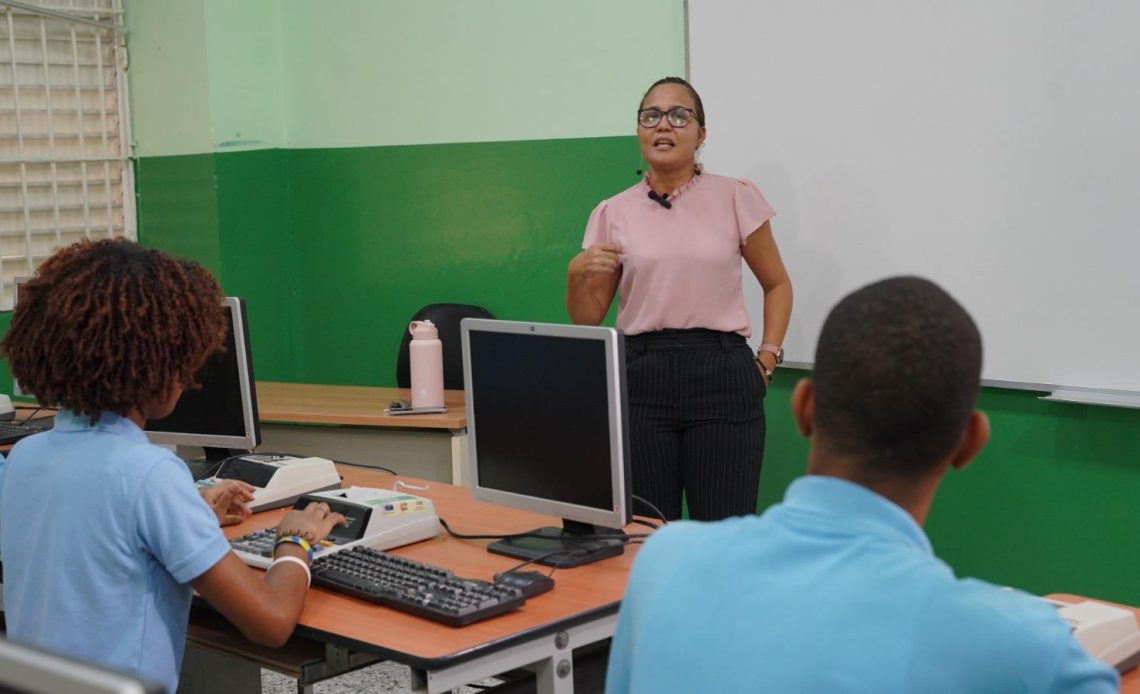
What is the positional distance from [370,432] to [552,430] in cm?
152

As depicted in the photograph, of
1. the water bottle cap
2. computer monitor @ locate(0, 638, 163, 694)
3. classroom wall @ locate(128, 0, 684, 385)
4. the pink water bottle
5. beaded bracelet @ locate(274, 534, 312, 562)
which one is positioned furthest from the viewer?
classroom wall @ locate(128, 0, 684, 385)

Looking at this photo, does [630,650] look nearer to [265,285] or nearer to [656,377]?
[656,377]

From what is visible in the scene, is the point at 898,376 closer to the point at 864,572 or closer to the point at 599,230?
the point at 864,572

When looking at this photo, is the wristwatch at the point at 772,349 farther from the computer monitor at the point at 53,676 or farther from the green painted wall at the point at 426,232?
the computer monitor at the point at 53,676

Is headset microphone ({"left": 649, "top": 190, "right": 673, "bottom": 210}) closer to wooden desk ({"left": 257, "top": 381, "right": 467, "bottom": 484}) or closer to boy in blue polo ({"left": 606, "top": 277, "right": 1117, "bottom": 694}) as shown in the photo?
wooden desk ({"left": 257, "top": 381, "right": 467, "bottom": 484})

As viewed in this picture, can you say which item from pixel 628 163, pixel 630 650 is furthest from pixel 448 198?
pixel 630 650

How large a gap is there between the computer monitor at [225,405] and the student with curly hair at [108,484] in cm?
110

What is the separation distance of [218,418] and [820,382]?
224 cm

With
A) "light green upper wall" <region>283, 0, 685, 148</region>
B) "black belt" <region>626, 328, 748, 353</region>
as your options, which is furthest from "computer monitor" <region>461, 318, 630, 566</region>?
"light green upper wall" <region>283, 0, 685, 148</region>

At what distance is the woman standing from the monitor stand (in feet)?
2.15

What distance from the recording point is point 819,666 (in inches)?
41.1

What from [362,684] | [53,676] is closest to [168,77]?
[362,684]

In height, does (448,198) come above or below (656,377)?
above

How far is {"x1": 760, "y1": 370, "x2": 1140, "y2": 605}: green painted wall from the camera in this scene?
125 inches
